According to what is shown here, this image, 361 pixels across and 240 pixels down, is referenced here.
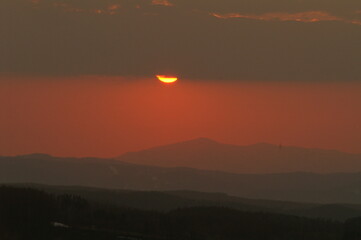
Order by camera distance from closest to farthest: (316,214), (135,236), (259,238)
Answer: (135,236) → (259,238) → (316,214)

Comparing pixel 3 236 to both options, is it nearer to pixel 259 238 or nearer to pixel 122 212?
pixel 122 212

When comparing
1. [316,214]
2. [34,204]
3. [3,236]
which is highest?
[316,214]

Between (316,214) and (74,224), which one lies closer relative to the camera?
(74,224)

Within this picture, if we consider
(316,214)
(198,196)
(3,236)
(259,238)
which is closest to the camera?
(3,236)

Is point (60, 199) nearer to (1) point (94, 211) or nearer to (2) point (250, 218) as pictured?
(1) point (94, 211)

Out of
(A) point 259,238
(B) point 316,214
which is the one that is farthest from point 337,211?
(A) point 259,238

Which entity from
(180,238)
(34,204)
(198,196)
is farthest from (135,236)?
(198,196)

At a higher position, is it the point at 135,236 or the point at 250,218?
the point at 250,218
